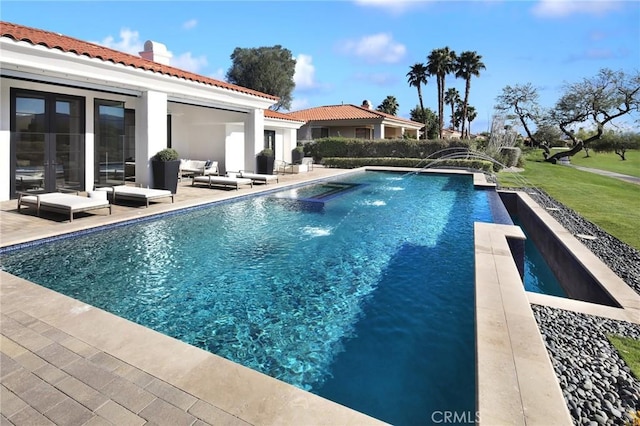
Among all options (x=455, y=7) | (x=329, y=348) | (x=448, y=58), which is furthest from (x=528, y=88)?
(x=329, y=348)

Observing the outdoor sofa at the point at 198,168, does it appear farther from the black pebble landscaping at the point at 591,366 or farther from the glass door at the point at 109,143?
the black pebble landscaping at the point at 591,366

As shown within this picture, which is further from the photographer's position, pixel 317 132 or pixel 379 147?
pixel 317 132

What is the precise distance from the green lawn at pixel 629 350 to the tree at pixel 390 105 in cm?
5788

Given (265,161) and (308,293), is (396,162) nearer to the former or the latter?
(265,161)

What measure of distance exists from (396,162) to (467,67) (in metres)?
22.0

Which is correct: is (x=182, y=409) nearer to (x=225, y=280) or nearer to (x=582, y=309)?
(x=225, y=280)

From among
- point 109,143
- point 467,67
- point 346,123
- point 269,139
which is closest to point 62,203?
point 109,143

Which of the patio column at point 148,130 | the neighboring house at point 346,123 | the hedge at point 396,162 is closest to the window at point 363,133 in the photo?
the neighboring house at point 346,123

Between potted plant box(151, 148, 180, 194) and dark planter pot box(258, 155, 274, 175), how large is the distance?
5709 millimetres

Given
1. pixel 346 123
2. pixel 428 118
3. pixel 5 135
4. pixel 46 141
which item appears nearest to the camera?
pixel 5 135

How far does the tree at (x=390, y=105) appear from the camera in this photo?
58312 millimetres

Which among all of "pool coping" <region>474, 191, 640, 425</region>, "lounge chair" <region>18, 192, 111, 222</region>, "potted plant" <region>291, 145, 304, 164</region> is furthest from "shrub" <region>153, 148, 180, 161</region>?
"potted plant" <region>291, 145, 304, 164</region>

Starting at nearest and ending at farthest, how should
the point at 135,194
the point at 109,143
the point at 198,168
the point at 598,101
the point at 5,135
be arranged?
the point at 5,135
the point at 135,194
the point at 109,143
the point at 198,168
the point at 598,101

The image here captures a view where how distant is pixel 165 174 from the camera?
38.0 feet
